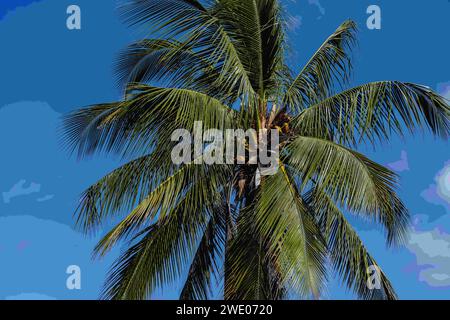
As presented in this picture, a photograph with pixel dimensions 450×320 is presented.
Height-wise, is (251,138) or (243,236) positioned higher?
(251,138)

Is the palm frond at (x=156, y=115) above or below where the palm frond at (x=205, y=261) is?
above

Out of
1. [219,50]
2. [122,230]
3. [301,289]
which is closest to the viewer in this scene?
[301,289]

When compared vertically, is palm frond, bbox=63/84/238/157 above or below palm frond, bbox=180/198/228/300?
above

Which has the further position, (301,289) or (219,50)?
(219,50)

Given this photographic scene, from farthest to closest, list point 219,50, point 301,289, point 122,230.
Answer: point 219,50 < point 122,230 < point 301,289

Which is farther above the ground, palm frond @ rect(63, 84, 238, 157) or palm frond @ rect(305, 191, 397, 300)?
palm frond @ rect(63, 84, 238, 157)

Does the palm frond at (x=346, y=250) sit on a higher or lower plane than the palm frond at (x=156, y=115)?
lower

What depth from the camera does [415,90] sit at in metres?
13.1

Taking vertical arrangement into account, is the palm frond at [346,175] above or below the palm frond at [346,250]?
above

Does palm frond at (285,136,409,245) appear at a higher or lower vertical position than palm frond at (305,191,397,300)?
higher
